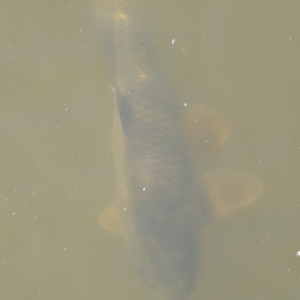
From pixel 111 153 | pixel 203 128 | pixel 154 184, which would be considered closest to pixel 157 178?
pixel 154 184

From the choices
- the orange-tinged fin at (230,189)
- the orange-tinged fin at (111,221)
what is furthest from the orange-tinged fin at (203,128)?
the orange-tinged fin at (111,221)

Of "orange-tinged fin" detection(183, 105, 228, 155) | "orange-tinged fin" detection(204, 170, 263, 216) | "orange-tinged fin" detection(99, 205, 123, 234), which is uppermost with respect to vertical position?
"orange-tinged fin" detection(183, 105, 228, 155)

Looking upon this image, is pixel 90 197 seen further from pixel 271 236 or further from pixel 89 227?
pixel 271 236

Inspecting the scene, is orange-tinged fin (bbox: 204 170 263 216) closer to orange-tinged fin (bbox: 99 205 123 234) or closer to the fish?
the fish

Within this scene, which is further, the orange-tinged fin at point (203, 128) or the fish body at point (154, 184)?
the orange-tinged fin at point (203, 128)

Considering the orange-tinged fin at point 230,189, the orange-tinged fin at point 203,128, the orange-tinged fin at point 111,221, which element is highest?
the orange-tinged fin at point 203,128

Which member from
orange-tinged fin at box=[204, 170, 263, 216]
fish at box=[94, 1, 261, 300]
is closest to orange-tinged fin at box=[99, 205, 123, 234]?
fish at box=[94, 1, 261, 300]

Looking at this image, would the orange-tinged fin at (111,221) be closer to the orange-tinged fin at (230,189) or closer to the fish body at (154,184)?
the fish body at (154,184)
